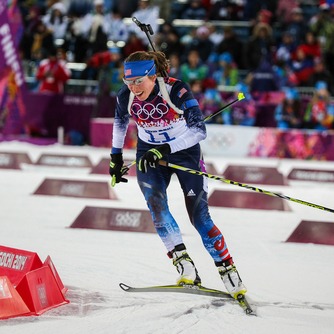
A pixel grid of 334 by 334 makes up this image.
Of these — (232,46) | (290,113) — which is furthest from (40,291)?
(232,46)

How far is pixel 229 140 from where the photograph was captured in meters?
18.2

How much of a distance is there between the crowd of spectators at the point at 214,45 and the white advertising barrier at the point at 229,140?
491 mm

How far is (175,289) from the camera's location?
21.1ft

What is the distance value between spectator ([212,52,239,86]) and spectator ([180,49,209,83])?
1.33 feet

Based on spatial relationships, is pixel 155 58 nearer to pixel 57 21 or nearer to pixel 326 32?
pixel 326 32

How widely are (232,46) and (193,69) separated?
5.13 ft

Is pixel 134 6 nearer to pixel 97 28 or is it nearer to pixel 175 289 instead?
pixel 97 28

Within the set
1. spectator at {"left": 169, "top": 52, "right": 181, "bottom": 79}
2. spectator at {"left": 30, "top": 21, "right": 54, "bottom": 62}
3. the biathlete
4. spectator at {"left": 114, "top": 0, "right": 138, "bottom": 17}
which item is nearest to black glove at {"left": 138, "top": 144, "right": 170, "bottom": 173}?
the biathlete

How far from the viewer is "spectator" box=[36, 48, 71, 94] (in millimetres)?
20016

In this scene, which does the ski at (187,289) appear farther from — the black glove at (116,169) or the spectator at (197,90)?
the spectator at (197,90)

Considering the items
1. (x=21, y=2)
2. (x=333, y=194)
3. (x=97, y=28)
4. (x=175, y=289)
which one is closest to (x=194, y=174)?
(x=175, y=289)

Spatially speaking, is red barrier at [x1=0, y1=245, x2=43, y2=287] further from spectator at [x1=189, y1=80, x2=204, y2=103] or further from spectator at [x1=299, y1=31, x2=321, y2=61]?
spectator at [x1=299, y1=31, x2=321, y2=61]

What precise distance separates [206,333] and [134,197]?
6985mm

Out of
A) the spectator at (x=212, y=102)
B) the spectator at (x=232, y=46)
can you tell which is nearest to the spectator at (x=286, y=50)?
the spectator at (x=232, y=46)
